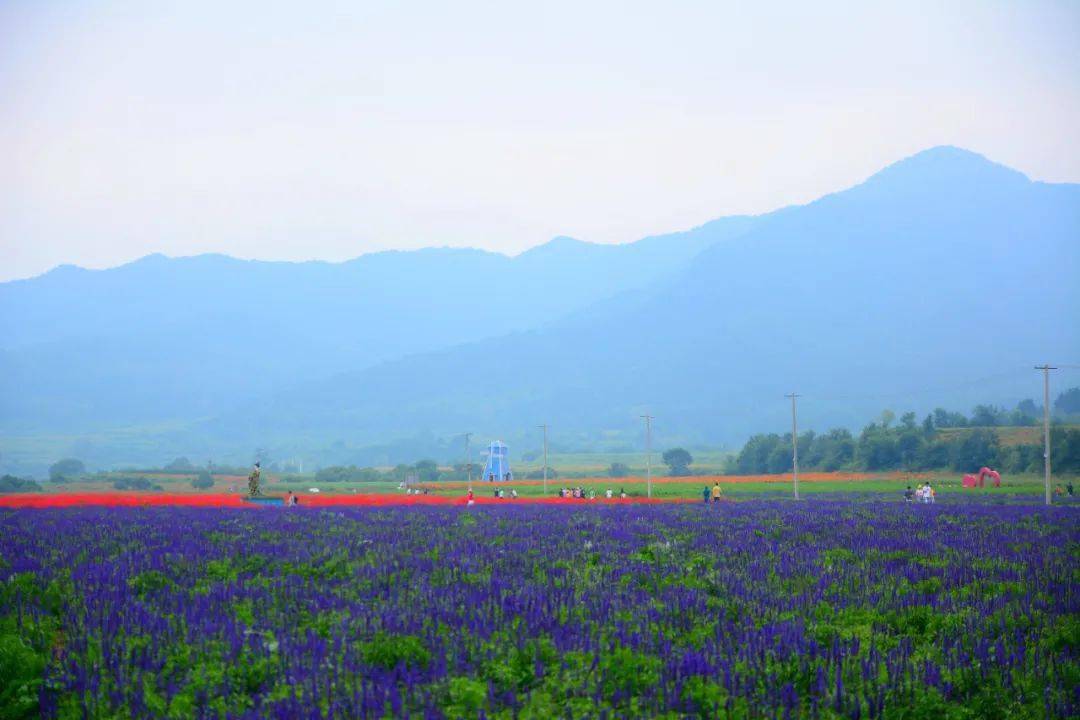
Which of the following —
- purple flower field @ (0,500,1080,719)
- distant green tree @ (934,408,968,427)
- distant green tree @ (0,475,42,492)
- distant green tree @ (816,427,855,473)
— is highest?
distant green tree @ (934,408,968,427)

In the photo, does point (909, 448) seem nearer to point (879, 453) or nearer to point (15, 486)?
point (879, 453)

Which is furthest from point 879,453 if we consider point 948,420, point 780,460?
point 948,420

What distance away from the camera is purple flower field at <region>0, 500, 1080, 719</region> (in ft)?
27.1

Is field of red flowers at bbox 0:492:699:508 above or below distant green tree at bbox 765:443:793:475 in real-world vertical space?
above

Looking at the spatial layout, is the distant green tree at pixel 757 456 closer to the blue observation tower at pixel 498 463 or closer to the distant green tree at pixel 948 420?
the blue observation tower at pixel 498 463

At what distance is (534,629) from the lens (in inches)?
411

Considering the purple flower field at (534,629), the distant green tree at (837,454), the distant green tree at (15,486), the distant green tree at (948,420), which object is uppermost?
the distant green tree at (948,420)

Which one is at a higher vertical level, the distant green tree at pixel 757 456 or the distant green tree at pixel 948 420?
the distant green tree at pixel 948 420

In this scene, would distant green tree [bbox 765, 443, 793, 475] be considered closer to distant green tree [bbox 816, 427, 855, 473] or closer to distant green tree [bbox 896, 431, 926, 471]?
distant green tree [bbox 816, 427, 855, 473]

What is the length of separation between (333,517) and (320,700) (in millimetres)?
20270

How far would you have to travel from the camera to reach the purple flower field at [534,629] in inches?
325

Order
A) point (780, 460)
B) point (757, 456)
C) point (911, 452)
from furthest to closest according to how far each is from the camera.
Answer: point (757, 456) < point (780, 460) < point (911, 452)

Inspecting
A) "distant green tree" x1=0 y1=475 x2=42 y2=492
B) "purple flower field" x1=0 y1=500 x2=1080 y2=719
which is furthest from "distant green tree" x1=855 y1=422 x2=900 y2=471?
"purple flower field" x1=0 y1=500 x2=1080 y2=719

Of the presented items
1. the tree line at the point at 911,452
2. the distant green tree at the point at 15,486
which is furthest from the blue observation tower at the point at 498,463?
the distant green tree at the point at 15,486
